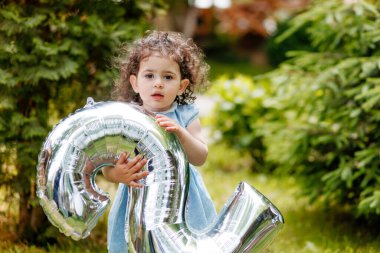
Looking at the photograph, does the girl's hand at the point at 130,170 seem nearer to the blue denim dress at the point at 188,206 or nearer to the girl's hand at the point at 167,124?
the girl's hand at the point at 167,124

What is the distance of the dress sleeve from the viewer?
8.54 feet

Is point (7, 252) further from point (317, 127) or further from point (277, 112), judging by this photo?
point (277, 112)

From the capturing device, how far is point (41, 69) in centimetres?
320

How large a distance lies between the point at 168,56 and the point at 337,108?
6.30ft

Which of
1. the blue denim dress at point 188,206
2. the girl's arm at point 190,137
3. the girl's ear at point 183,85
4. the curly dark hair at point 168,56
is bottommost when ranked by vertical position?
the blue denim dress at point 188,206

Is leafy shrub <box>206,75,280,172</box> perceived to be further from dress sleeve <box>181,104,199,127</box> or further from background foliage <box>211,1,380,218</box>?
dress sleeve <box>181,104,199,127</box>

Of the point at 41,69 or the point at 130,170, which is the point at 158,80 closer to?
the point at 130,170

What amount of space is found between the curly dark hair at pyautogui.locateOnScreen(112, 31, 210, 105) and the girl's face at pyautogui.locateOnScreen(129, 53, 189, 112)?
3cm

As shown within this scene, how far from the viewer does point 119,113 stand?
7.36 feet

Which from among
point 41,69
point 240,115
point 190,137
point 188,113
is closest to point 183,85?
point 188,113

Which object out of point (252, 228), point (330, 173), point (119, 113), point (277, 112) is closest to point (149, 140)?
point (119, 113)

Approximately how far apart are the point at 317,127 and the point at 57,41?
1.89 m

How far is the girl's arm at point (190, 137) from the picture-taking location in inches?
90.7

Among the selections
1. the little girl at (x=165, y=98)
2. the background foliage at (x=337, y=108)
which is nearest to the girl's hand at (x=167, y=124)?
the little girl at (x=165, y=98)
